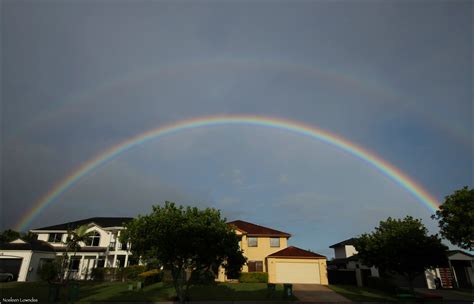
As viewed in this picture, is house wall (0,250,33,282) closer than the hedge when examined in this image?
No

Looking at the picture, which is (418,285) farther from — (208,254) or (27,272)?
(27,272)

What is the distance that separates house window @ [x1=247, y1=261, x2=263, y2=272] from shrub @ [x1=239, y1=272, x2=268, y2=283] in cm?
315

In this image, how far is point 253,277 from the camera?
124 feet

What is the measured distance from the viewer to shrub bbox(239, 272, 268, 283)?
37656mm

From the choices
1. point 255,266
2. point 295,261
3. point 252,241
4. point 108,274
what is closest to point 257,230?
point 252,241

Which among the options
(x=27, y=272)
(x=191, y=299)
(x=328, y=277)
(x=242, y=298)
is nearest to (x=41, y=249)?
(x=27, y=272)

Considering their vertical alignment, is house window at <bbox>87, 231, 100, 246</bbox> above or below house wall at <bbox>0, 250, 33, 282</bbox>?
above

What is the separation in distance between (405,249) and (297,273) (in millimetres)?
16668

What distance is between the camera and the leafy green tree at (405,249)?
2577 centimetres

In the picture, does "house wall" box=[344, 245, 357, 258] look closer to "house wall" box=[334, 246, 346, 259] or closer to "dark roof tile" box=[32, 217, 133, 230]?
"house wall" box=[334, 246, 346, 259]

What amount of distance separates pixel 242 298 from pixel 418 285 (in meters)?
27.2

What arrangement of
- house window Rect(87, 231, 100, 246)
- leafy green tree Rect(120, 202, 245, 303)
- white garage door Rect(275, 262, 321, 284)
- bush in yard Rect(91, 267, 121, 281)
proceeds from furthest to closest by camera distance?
house window Rect(87, 231, 100, 246), white garage door Rect(275, 262, 321, 284), bush in yard Rect(91, 267, 121, 281), leafy green tree Rect(120, 202, 245, 303)

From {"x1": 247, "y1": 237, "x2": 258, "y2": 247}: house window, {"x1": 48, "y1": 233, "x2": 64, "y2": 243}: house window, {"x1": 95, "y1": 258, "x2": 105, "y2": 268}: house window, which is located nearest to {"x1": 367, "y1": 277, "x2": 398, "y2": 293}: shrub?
{"x1": 247, "y1": 237, "x2": 258, "y2": 247}: house window

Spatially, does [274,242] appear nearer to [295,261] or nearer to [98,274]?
[295,261]
